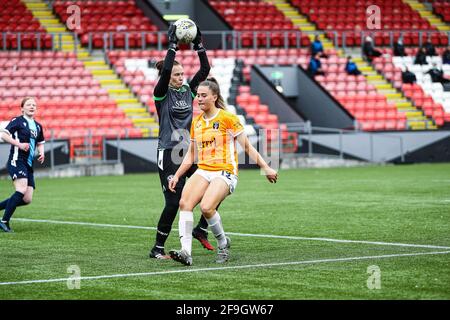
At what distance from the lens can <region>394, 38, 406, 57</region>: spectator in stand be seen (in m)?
40.3

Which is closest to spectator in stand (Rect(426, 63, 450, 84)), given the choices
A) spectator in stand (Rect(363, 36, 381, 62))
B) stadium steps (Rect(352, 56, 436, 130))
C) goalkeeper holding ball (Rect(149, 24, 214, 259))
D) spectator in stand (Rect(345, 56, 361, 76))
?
stadium steps (Rect(352, 56, 436, 130))

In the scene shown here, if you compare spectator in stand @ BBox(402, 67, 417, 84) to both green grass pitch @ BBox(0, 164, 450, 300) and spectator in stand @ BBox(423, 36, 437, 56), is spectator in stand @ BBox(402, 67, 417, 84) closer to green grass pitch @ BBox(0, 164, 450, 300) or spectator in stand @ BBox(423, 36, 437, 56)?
spectator in stand @ BBox(423, 36, 437, 56)

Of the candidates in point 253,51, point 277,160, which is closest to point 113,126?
point 277,160

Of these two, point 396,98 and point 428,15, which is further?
point 428,15

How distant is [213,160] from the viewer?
10.3 meters

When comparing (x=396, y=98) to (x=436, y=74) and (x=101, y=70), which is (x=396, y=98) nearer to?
(x=436, y=74)

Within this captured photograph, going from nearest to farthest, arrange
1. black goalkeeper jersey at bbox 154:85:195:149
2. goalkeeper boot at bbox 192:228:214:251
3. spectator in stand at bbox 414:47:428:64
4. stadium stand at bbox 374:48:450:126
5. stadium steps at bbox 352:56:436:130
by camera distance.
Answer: black goalkeeper jersey at bbox 154:85:195:149
goalkeeper boot at bbox 192:228:214:251
stadium steps at bbox 352:56:436:130
stadium stand at bbox 374:48:450:126
spectator in stand at bbox 414:47:428:64

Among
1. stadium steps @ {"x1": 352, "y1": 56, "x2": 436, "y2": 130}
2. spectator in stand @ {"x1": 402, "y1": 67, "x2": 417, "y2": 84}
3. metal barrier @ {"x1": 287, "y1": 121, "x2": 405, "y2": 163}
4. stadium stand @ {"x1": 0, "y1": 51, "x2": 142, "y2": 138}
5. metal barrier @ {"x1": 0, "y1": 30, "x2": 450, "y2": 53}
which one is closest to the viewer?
stadium stand @ {"x1": 0, "y1": 51, "x2": 142, "y2": 138}

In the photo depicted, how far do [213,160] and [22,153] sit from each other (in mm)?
4996

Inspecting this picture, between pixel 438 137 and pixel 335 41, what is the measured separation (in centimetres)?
844

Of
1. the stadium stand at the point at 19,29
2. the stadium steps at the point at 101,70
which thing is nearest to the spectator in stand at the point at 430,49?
the stadium steps at the point at 101,70

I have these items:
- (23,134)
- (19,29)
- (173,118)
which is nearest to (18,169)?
(23,134)

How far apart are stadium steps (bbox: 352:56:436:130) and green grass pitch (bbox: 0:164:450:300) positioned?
46.8 ft
